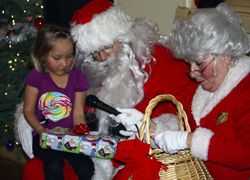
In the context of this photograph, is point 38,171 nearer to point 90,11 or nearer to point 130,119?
point 130,119

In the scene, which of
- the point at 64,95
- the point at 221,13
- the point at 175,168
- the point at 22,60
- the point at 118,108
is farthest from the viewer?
the point at 22,60

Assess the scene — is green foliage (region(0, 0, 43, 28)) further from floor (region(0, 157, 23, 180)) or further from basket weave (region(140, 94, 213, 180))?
basket weave (region(140, 94, 213, 180))

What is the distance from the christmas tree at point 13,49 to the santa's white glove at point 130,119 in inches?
48.7

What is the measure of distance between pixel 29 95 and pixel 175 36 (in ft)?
2.58

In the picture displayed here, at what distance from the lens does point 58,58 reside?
6.40 feet

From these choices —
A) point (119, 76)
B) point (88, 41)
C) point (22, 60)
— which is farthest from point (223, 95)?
point (22, 60)

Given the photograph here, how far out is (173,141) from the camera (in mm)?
1474

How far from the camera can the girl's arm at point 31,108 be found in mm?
1941

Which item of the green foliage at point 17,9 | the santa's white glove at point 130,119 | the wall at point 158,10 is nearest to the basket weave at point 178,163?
the santa's white glove at point 130,119

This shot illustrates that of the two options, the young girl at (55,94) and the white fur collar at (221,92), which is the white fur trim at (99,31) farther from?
the white fur collar at (221,92)

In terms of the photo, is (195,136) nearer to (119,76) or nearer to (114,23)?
(119,76)

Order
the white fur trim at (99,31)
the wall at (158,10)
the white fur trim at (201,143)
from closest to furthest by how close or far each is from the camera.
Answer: the white fur trim at (201,143) → the white fur trim at (99,31) → the wall at (158,10)

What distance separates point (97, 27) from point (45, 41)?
263 mm

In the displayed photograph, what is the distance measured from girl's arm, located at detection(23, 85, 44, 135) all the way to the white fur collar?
2.44ft
